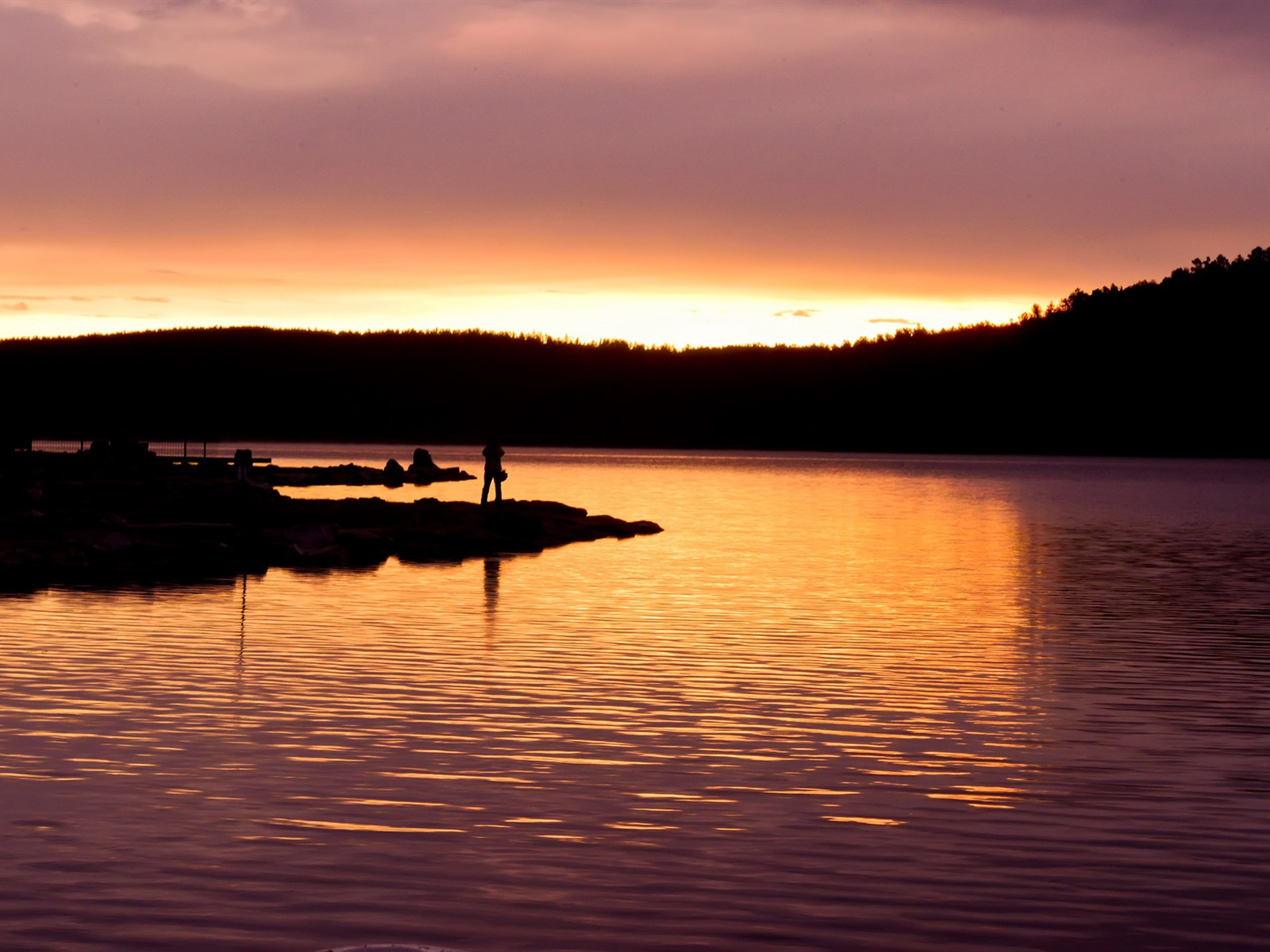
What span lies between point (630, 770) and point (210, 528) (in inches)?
929

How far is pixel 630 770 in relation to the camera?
491 inches

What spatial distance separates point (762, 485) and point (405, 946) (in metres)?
95.3

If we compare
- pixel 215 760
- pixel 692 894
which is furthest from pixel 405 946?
pixel 215 760

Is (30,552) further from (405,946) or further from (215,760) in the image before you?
(405,946)

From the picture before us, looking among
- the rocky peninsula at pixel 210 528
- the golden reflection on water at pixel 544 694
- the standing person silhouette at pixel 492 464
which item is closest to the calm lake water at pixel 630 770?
the golden reflection on water at pixel 544 694

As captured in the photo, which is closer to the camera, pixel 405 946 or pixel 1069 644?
pixel 405 946

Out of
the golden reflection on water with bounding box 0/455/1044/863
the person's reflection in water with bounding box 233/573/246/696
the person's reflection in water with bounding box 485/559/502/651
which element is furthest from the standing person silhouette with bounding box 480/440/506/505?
the person's reflection in water with bounding box 233/573/246/696

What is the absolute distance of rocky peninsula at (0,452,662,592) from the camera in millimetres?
30266

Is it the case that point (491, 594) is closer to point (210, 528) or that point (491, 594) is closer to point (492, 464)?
point (210, 528)

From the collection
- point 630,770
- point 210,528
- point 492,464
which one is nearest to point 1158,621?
point 630,770

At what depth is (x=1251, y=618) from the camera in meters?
24.7

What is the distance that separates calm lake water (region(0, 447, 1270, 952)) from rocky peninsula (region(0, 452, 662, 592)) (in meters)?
3.78

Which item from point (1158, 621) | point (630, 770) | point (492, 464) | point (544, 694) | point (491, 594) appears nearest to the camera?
point (630, 770)

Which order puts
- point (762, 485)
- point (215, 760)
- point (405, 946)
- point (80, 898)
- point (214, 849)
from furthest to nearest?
point (762, 485)
point (215, 760)
point (214, 849)
point (80, 898)
point (405, 946)
